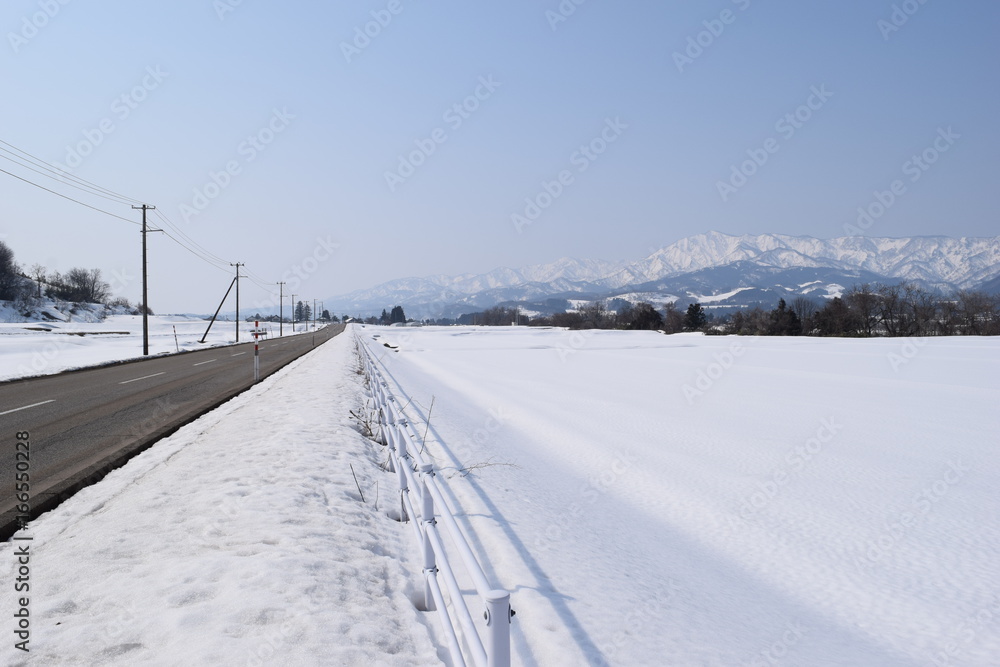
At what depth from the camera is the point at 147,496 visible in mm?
5461

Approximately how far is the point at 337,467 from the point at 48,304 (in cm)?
11625

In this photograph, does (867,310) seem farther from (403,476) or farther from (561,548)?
(403,476)

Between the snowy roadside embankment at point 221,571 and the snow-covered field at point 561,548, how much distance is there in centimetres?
2

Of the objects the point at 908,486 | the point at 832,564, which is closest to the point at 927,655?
the point at 832,564

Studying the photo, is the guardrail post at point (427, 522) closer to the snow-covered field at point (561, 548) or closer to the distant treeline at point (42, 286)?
the snow-covered field at point (561, 548)

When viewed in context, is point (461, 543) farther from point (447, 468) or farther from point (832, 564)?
point (447, 468)

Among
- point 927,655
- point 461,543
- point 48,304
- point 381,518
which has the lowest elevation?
point 927,655

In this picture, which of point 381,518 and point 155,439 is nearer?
point 381,518

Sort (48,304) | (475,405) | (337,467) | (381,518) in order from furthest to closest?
1. (48,304)
2. (475,405)
3. (337,467)
4. (381,518)

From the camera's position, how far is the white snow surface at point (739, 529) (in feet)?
12.0

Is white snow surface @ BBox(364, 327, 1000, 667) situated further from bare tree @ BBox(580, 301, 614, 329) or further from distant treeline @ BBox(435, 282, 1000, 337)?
bare tree @ BBox(580, 301, 614, 329)

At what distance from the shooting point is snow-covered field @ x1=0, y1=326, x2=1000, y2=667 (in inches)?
127

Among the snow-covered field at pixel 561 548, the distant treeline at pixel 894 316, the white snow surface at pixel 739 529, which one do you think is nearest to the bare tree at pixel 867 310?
the distant treeline at pixel 894 316

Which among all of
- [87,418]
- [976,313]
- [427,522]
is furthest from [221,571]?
[976,313]
